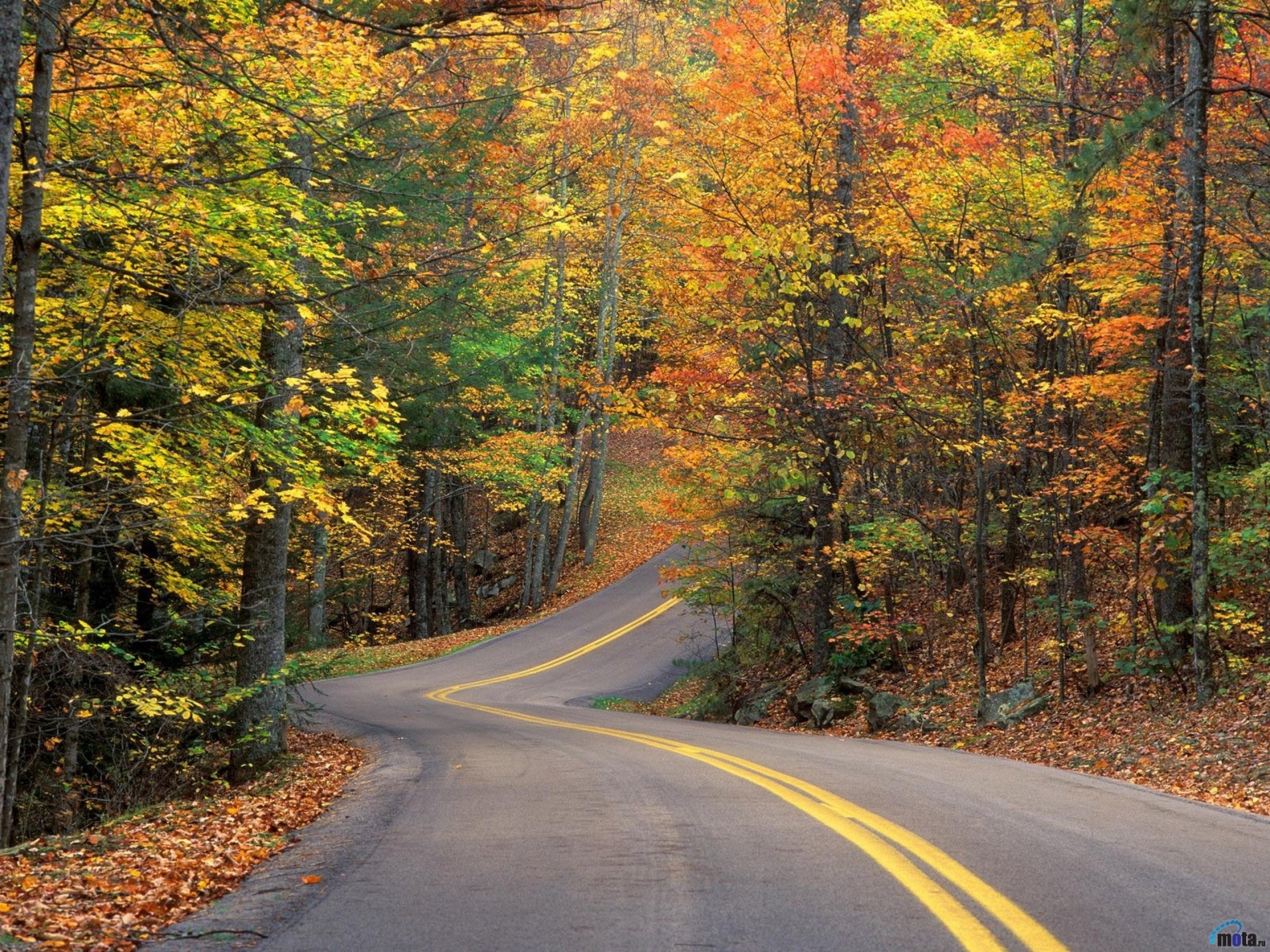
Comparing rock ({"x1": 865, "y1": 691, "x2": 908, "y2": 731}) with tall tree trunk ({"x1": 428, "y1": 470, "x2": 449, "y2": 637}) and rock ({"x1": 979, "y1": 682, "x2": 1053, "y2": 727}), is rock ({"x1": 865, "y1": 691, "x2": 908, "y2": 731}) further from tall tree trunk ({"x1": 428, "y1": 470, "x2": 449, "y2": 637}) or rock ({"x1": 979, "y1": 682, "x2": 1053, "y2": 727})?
tall tree trunk ({"x1": 428, "y1": 470, "x2": 449, "y2": 637})

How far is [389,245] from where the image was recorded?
17016 millimetres

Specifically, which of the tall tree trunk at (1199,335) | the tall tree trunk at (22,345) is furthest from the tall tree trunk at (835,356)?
the tall tree trunk at (22,345)

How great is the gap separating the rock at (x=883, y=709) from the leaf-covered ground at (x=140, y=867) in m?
8.87

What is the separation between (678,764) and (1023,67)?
49.0 feet

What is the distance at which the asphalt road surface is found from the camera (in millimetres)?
4277

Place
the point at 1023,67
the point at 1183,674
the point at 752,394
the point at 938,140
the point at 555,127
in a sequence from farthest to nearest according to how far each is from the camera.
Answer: the point at 555,127, the point at 1023,67, the point at 752,394, the point at 938,140, the point at 1183,674

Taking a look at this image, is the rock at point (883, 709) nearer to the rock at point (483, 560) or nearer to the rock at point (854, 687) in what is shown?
the rock at point (854, 687)

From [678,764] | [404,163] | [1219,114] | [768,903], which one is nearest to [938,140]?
[1219,114]

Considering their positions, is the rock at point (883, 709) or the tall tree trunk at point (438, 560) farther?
the tall tree trunk at point (438, 560)

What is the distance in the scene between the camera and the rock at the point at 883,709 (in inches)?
669

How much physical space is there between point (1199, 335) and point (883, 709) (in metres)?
7.43

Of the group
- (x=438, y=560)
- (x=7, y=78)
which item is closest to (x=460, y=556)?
(x=438, y=560)

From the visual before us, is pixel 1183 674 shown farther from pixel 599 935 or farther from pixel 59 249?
pixel 59 249

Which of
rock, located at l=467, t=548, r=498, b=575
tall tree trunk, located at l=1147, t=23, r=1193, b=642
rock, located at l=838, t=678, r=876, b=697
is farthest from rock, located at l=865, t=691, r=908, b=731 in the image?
rock, located at l=467, t=548, r=498, b=575
